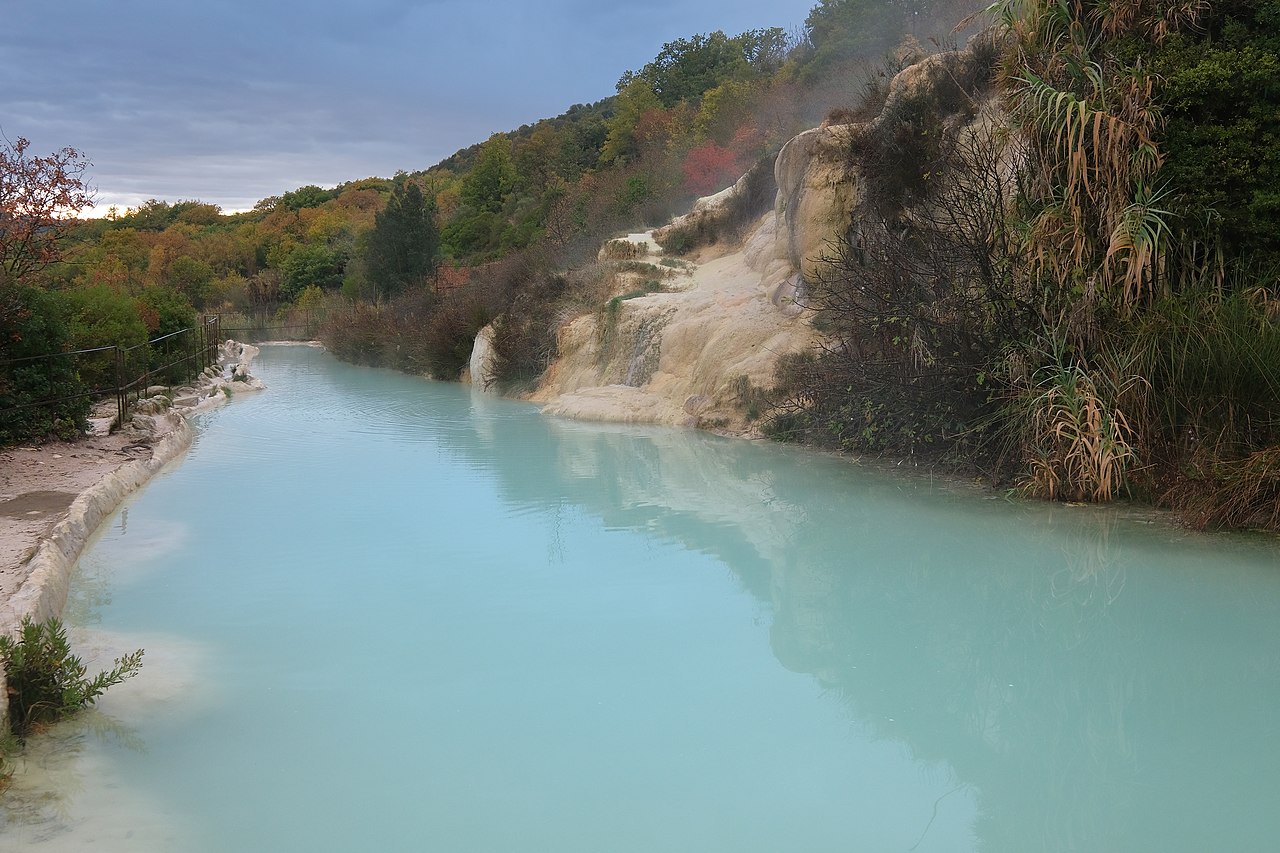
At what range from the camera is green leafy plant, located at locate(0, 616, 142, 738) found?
521cm

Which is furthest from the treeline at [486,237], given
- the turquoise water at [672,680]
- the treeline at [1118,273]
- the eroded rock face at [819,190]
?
the treeline at [1118,273]

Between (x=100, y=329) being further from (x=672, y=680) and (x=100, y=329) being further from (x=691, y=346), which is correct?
(x=672, y=680)

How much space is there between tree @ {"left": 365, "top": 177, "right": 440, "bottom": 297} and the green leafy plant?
41.2 metres

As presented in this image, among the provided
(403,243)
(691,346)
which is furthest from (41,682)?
(403,243)

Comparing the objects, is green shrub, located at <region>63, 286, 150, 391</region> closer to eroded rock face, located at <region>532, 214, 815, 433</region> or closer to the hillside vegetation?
the hillside vegetation

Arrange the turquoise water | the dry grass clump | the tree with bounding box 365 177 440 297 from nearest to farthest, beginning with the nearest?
the turquoise water
the dry grass clump
the tree with bounding box 365 177 440 297

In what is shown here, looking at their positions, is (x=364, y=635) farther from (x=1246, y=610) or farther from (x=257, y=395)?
(x=257, y=395)

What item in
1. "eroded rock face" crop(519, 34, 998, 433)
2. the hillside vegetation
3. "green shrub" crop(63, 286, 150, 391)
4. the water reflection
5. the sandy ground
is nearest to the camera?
the water reflection

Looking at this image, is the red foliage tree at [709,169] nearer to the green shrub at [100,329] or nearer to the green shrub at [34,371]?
the green shrub at [100,329]

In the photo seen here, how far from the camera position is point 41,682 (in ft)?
17.4

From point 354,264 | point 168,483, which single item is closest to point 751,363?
point 168,483

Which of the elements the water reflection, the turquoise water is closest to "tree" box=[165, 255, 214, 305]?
the turquoise water

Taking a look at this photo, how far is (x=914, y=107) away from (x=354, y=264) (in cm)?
4777

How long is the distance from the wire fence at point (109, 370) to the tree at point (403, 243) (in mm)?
17676
